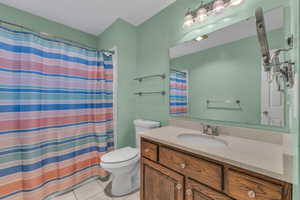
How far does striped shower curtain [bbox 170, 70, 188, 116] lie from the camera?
148 centimetres

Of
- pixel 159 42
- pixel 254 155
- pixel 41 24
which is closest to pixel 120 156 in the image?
pixel 254 155

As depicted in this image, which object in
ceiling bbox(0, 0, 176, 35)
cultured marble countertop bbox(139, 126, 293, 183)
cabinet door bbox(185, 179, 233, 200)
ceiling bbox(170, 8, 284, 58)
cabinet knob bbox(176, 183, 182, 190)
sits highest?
ceiling bbox(0, 0, 176, 35)

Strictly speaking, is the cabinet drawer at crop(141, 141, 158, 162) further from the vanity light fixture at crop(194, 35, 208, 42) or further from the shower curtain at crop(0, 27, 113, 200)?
the vanity light fixture at crop(194, 35, 208, 42)

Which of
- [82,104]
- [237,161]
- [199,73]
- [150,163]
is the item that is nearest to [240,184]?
[237,161]

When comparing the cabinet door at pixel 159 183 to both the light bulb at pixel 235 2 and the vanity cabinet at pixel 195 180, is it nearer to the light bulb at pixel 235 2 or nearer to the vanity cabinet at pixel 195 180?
the vanity cabinet at pixel 195 180

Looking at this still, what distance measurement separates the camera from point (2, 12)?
5.31 feet

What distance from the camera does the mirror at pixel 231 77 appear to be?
948 mm

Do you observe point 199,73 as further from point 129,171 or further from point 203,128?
point 129,171

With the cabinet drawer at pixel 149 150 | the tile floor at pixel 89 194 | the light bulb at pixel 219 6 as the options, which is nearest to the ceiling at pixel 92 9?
the light bulb at pixel 219 6

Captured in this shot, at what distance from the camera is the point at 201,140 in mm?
1192

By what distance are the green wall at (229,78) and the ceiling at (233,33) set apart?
1.5 inches

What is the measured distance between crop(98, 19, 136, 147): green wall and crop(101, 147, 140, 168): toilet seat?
16.4 inches

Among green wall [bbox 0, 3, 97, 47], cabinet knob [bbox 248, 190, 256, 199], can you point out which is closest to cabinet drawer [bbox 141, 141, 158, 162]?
cabinet knob [bbox 248, 190, 256, 199]

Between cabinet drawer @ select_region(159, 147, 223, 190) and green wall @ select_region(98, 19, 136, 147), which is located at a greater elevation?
green wall @ select_region(98, 19, 136, 147)
